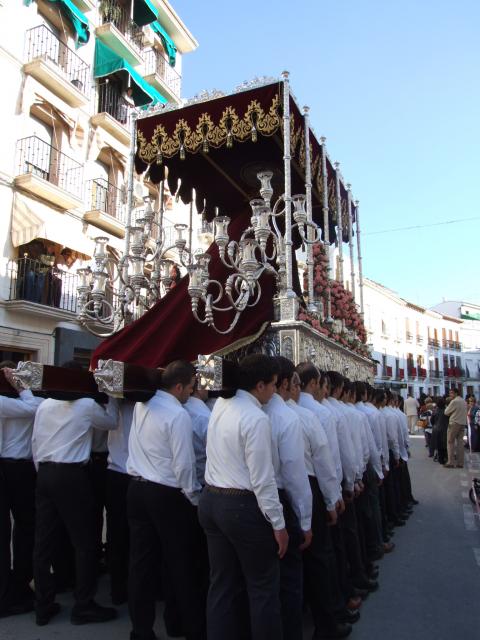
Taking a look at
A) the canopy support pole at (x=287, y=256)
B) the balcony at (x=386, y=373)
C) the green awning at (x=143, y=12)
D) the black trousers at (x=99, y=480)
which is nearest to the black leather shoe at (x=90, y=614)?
the black trousers at (x=99, y=480)

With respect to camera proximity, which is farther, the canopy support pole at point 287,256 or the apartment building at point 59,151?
the apartment building at point 59,151

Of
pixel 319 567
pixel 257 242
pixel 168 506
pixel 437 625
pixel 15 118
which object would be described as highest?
pixel 15 118

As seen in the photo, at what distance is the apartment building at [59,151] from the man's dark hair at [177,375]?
950cm

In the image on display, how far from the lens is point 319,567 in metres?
3.49

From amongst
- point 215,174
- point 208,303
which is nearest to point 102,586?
point 208,303

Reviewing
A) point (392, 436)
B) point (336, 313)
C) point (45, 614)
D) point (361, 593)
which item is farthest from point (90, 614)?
point (336, 313)

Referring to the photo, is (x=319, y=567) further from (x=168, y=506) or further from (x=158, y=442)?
(x=158, y=442)

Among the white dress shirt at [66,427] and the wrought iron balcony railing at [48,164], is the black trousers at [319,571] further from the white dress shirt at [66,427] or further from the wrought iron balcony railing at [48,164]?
the wrought iron balcony railing at [48,164]

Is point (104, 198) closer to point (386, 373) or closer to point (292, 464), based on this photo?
point (292, 464)

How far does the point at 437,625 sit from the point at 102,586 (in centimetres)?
265

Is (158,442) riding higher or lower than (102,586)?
higher

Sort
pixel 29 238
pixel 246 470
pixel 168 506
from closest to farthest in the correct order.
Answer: pixel 246 470 < pixel 168 506 < pixel 29 238

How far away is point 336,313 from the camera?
693cm

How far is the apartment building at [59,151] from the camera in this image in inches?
490
